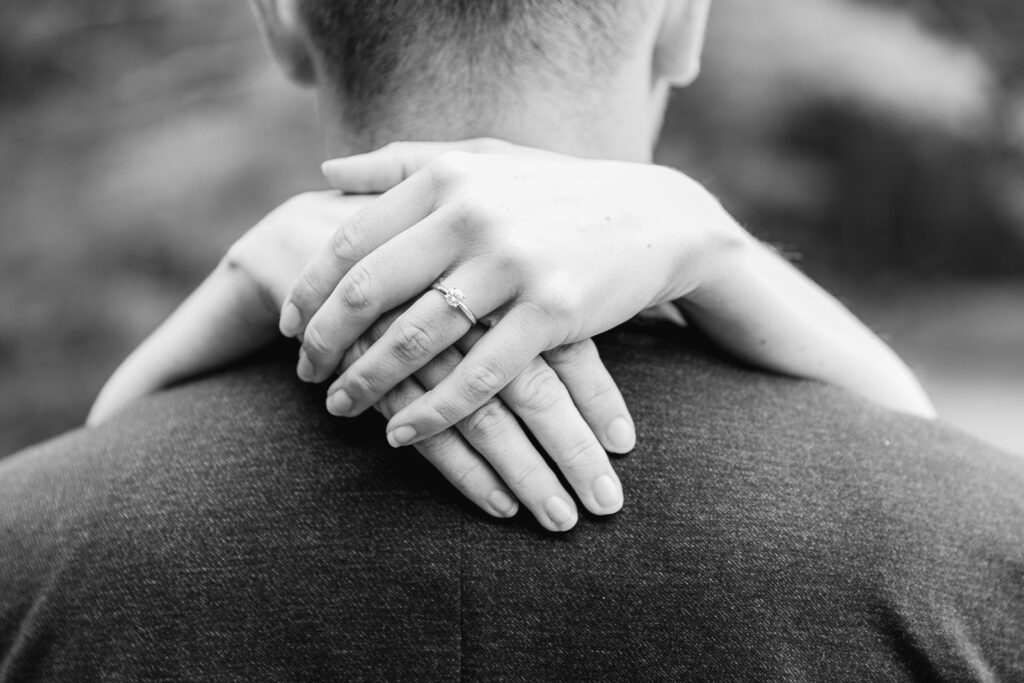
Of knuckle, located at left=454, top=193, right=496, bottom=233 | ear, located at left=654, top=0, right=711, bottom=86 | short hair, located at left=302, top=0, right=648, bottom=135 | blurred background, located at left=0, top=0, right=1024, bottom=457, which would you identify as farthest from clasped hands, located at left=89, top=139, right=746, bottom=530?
blurred background, located at left=0, top=0, right=1024, bottom=457

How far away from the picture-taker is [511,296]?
96 centimetres

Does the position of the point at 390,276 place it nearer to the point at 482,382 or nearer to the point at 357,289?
the point at 357,289

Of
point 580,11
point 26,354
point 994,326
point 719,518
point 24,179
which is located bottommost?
point 994,326

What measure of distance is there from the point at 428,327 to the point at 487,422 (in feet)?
0.41

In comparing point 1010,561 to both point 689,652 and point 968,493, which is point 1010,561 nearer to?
point 968,493

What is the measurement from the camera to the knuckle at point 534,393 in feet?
3.24

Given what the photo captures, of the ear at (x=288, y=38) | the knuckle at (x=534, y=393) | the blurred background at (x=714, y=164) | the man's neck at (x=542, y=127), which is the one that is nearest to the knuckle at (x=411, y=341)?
the knuckle at (x=534, y=393)

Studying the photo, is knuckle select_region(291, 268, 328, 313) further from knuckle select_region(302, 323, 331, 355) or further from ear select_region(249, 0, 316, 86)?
ear select_region(249, 0, 316, 86)

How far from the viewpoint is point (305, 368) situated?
107cm

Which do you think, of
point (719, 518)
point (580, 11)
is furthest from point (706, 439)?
point (580, 11)

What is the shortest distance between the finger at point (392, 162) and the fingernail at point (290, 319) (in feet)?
0.56

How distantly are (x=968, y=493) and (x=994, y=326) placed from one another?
5709 mm

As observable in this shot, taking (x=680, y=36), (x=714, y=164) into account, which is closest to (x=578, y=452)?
(x=680, y=36)

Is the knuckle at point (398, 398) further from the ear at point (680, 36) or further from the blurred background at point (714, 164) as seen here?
the blurred background at point (714, 164)
